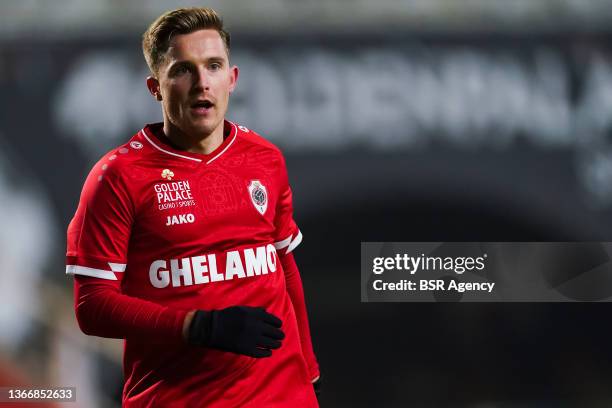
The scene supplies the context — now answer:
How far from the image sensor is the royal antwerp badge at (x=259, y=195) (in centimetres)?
192

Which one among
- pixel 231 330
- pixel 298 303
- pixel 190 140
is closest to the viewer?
pixel 231 330

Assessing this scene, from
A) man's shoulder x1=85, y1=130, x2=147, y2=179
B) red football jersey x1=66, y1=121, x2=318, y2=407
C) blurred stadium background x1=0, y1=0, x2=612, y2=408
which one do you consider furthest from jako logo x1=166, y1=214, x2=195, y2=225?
blurred stadium background x1=0, y1=0, x2=612, y2=408

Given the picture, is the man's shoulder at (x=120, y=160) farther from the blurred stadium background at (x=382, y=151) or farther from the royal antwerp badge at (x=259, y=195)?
the blurred stadium background at (x=382, y=151)

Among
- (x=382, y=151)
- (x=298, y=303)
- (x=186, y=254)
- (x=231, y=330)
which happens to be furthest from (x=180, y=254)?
(x=382, y=151)

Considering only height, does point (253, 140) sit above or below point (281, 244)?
above

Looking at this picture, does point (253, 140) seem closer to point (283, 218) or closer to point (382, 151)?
point (283, 218)

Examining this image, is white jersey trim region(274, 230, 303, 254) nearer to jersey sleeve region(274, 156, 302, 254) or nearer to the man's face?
jersey sleeve region(274, 156, 302, 254)

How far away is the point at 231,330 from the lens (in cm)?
166

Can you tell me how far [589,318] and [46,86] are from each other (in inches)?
84.9

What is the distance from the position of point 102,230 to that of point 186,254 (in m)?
0.18

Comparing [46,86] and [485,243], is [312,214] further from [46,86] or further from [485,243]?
[46,86]

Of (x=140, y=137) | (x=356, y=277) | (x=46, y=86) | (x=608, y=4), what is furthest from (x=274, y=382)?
(x=608, y=4)

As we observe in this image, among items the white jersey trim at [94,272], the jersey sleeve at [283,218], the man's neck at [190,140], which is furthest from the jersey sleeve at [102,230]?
the jersey sleeve at [283,218]

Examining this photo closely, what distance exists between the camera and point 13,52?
3.15m
